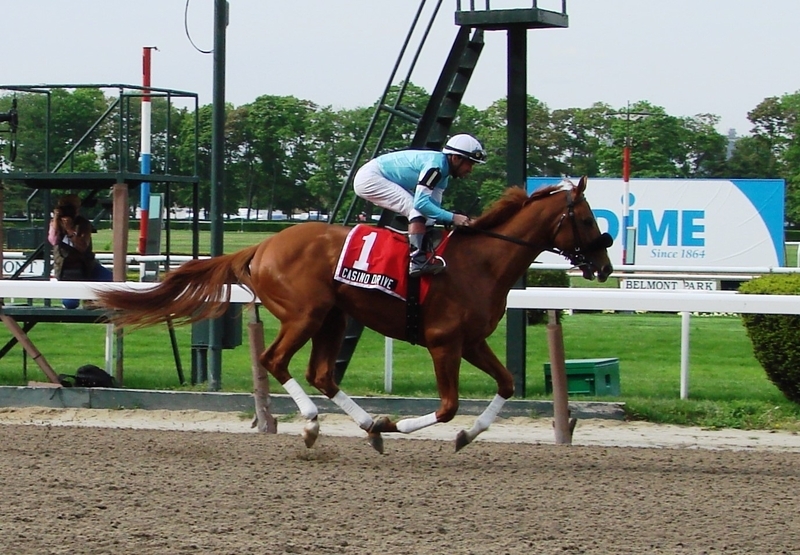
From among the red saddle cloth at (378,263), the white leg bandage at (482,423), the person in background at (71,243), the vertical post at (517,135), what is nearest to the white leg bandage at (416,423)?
the white leg bandage at (482,423)

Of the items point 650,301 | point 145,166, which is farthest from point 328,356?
point 145,166

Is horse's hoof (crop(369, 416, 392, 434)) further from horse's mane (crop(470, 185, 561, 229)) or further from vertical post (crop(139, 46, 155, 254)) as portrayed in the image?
vertical post (crop(139, 46, 155, 254))

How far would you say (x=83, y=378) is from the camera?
8.93 metres

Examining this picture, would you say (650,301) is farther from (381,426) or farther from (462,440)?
(381,426)

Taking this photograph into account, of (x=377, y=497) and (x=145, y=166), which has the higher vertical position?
(x=145, y=166)

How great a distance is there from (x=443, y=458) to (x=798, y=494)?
1.87 meters

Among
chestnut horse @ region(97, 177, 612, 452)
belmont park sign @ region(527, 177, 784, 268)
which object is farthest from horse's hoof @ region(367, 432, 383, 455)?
belmont park sign @ region(527, 177, 784, 268)

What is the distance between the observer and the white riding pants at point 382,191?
6820mm

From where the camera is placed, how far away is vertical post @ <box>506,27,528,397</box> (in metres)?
→ 8.75

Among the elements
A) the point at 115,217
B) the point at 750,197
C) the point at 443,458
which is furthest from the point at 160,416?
the point at 750,197

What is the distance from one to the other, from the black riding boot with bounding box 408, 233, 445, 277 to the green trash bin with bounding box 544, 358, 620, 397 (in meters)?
2.67

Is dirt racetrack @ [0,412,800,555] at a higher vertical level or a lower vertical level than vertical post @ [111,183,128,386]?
lower

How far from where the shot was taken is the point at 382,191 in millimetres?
6891

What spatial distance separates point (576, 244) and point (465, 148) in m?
0.81
